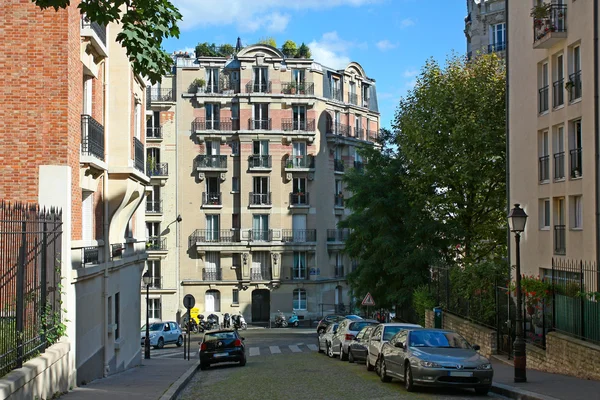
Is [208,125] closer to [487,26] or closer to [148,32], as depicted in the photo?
[487,26]

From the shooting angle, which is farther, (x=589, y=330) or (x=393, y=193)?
(x=393, y=193)

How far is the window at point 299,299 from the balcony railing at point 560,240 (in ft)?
130

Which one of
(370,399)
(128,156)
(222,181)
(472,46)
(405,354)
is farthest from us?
(222,181)

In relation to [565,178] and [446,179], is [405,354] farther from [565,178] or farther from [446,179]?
[446,179]

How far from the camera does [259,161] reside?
227 ft

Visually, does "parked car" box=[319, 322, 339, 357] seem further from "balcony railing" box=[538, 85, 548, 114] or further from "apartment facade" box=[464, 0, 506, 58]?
"apartment facade" box=[464, 0, 506, 58]

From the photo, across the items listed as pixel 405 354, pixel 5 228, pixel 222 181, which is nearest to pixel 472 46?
pixel 222 181

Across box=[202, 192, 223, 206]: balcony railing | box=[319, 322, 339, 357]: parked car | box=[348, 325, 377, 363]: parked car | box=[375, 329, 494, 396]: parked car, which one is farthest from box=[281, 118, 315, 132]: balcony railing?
box=[375, 329, 494, 396]: parked car

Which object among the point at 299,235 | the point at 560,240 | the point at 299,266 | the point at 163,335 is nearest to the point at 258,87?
the point at 299,235

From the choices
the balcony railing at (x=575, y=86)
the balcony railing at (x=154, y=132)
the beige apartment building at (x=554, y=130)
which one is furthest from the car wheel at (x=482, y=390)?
the balcony railing at (x=154, y=132)

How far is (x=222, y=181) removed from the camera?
228ft

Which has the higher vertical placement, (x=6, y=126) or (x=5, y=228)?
(x=6, y=126)

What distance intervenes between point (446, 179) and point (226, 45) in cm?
3746

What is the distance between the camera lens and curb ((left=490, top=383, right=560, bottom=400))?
1605 cm
